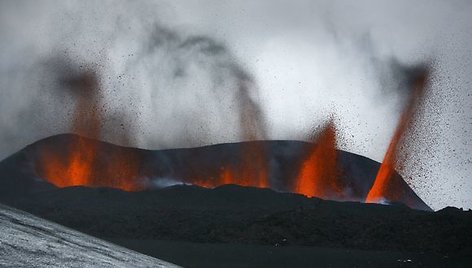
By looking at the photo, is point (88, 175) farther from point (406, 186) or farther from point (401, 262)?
point (401, 262)

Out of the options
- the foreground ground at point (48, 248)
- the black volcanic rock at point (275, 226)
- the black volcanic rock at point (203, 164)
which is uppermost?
the black volcanic rock at point (203, 164)

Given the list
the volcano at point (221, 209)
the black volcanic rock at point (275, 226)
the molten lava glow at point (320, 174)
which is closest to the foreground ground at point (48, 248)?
the volcano at point (221, 209)

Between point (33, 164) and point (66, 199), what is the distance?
1040 inches

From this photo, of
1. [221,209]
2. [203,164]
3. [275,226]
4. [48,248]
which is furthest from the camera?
[203,164]

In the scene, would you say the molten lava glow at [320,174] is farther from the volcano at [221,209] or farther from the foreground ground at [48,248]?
the foreground ground at [48,248]

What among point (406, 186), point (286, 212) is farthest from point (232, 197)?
point (406, 186)

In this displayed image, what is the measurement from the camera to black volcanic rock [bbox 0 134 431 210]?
77375mm

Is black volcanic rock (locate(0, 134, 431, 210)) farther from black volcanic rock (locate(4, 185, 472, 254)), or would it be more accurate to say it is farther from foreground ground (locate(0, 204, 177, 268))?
foreground ground (locate(0, 204, 177, 268))

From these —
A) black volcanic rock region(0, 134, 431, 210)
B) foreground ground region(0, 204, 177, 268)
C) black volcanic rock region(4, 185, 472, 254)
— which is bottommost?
foreground ground region(0, 204, 177, 268)

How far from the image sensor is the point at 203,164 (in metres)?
85.9

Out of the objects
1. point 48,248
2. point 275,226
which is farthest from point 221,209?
point 48,248

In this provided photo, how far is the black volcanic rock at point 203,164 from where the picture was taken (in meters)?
77.4

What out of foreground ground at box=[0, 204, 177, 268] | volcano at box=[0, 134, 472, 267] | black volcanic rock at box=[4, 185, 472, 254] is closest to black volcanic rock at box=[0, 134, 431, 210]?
volcano at box=[0, 134, 472, 267]

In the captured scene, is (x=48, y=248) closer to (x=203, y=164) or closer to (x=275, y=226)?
(x=275, y=226)
